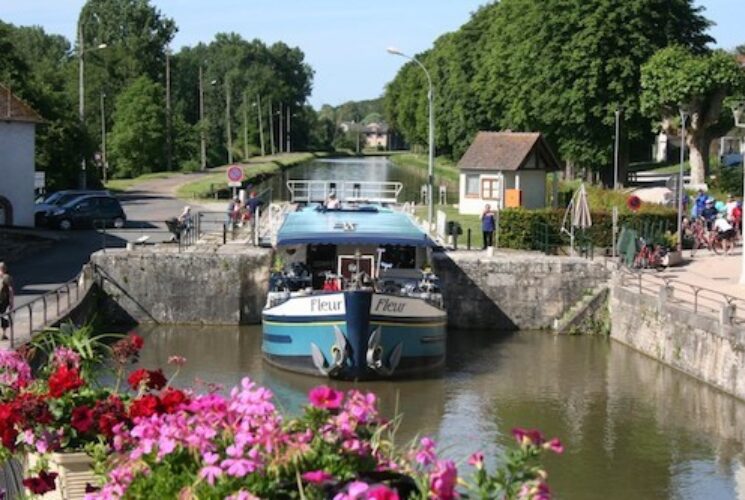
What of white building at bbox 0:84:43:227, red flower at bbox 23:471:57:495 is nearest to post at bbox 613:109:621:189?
white building at bbox 0:84:43:227

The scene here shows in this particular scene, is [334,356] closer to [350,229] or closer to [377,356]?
[377,356]

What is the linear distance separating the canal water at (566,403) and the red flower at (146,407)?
8.29 meters

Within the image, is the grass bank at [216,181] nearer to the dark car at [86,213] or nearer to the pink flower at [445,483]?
the dark car at [86,213]

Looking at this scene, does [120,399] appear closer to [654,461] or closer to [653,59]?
[654,461]

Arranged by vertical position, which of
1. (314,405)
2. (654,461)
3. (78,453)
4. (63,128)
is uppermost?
(63,128)

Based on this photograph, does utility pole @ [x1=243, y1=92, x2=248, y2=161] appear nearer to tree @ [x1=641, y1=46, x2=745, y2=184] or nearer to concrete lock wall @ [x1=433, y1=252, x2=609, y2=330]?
tree @ [x1=641, y1=46, x2=745, y2=184]

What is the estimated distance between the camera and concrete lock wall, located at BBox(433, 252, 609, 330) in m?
28.7

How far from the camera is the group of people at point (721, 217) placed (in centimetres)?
3284

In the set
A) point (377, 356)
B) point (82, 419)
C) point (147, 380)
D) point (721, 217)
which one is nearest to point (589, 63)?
point (721, 217)

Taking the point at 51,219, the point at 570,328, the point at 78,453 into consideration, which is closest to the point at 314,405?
the point at 78,453

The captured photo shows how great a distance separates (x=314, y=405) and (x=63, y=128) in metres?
Answer: 46.6

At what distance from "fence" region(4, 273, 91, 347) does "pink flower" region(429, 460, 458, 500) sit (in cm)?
1511

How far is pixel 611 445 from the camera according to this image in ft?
61.7

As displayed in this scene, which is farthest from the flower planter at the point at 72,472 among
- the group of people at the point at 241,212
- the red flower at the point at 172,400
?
the group of people at the point at 241,212
